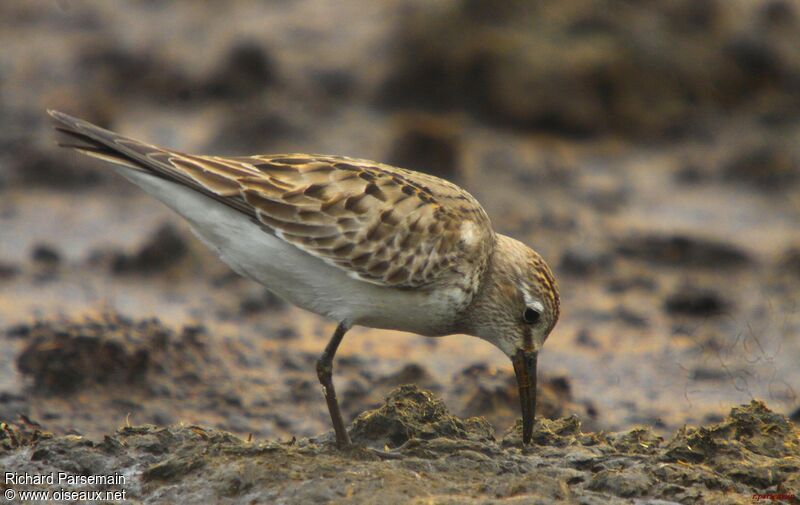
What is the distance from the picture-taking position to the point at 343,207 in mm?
7078

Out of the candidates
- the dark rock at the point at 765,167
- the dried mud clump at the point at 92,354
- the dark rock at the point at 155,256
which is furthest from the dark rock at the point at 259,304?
the dark rock at the point at 765,167

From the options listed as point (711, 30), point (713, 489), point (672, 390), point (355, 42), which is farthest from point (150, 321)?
point (711, 30)

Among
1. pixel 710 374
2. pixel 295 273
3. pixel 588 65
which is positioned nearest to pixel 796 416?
pixel 710 374

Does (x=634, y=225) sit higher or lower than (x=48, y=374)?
higher

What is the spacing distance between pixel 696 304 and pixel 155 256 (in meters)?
5.37

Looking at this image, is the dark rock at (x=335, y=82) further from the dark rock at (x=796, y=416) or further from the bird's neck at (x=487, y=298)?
the bird's neck at (x=487, y=298)

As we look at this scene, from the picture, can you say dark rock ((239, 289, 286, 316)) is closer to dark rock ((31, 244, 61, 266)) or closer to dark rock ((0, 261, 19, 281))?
dark rock ((31, 244, 61, 266))

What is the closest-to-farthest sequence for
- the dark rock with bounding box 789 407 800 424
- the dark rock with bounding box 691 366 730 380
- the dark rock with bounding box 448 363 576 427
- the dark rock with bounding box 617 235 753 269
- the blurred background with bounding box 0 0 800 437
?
the dark rock with bounding box 789 407 800 424 → the dark rock with bounding box 448 363 576 427 → the blurred background with bounding box 0 0 800 437 → the dark rock with bounding box 691 366 730 380 → the dark rock with bounding box 617 235 753 269

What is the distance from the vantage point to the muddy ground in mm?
6562

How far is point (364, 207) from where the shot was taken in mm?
7098

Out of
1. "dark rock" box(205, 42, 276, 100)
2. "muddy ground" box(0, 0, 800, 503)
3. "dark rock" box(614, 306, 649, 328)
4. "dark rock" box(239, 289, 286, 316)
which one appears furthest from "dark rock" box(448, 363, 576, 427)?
"dark rock" box(205, 42, 276, 100)

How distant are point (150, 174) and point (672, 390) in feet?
17.3

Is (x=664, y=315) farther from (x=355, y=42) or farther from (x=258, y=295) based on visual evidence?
(x=355, y=42)

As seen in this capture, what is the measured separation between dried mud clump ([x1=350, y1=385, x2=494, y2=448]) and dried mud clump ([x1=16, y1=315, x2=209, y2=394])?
3.00 metres
